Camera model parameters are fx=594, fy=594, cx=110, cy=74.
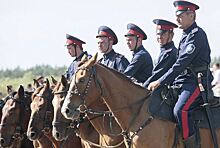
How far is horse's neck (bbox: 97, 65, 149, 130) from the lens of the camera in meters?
9.58

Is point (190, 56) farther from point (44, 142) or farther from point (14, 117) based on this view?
point (14, 117)

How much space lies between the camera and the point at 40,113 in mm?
11734

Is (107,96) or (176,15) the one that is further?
(176,15)

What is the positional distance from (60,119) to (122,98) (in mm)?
1732

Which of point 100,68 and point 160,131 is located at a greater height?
point 100,68

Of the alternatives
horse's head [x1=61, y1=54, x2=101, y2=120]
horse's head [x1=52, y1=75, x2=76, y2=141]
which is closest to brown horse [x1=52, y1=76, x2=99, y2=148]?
horse's head [x1=52, y1=75, x2=76, y2=141]

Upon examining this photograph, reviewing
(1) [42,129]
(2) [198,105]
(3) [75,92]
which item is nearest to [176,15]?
(2) [198,105]

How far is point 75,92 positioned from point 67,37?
14.2 ft

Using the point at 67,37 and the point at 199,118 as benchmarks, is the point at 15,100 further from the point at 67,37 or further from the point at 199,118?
the point at 199,118

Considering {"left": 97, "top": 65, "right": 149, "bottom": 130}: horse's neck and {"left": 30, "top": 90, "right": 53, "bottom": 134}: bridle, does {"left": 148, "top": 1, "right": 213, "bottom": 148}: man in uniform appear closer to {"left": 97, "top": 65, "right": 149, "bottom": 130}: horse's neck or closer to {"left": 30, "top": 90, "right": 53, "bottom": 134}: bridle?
{"left": 97, "top": 65, "right": 149, "bottom": 130}: horse's neck

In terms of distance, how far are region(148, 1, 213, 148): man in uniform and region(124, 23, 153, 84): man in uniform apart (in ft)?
4.19

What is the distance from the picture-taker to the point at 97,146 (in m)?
11.1

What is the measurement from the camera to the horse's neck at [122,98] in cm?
958

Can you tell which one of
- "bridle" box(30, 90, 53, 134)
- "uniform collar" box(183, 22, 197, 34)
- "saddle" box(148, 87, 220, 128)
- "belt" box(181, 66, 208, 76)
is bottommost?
"bridle" box(30, 90, 53, 134)
